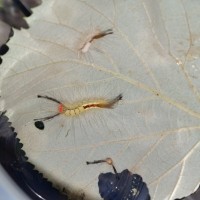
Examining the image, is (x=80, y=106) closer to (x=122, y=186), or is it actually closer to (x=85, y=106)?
(x=85, y=106)

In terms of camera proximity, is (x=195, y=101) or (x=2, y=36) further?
(x=2, y=36)

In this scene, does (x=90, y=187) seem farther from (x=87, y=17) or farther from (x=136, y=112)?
(x=87, y=17)

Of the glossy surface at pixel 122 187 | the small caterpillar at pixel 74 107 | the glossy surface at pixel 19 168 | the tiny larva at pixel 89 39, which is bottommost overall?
the glossy surface at pixel 19 168

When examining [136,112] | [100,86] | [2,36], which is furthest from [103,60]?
[2,36]

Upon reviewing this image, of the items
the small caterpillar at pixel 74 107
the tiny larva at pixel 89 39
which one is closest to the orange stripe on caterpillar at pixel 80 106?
the small caterpillar at pixel 74 107

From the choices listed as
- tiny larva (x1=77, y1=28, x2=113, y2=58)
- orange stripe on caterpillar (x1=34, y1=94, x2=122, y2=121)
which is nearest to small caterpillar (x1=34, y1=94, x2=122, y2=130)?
orange stripe on caterpillar (x1=34, y1=94, x2=122, y2=121)

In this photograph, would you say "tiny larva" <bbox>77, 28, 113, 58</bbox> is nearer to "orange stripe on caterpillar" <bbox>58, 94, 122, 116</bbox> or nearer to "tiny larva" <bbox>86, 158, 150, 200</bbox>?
"orange stripe on caterpillar" <bbox>58, 94, 122, 116</bbox>

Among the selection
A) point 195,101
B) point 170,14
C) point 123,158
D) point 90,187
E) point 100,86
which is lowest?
point 90,187

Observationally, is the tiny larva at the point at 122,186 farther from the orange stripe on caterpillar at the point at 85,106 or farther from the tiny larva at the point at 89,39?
the tiny larva at the point at 89,39

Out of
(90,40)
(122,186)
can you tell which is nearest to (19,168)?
(122,186)
